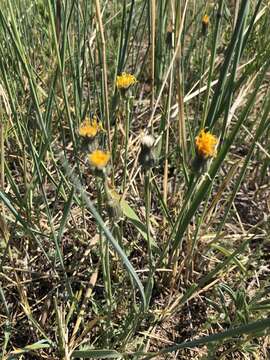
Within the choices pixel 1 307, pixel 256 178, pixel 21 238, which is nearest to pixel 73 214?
pixel 21 238

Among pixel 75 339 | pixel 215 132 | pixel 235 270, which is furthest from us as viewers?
pixel 215 132

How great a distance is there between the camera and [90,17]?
3.15 ft

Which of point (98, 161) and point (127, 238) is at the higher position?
point (98, 161)

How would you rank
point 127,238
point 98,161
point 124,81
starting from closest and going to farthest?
point 98,161
point 124,81
point 127,238

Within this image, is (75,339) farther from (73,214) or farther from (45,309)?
(73,214)

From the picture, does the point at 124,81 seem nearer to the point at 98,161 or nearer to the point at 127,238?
the point at 98,161

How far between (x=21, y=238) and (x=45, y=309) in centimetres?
15

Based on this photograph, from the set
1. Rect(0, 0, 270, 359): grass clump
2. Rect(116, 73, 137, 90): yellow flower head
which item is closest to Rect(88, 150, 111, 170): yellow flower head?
Rect(0, 0, 270, 359): grass clump

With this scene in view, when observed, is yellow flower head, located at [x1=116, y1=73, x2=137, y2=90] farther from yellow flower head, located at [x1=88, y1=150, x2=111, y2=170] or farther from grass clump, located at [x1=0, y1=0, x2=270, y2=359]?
yellow flower head, located at [x1=88, y1=150, x2=111, y2=170]

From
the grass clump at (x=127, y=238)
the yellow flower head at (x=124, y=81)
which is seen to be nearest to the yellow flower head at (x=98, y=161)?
the grass clump at (x=127, y=238)

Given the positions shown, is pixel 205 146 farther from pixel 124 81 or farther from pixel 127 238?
pixel 127 238

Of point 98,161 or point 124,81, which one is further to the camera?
point 124,81

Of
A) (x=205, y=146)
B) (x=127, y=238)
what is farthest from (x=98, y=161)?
(x=127, y=238)

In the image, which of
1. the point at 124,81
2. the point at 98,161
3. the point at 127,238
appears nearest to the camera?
the point at 98,161
